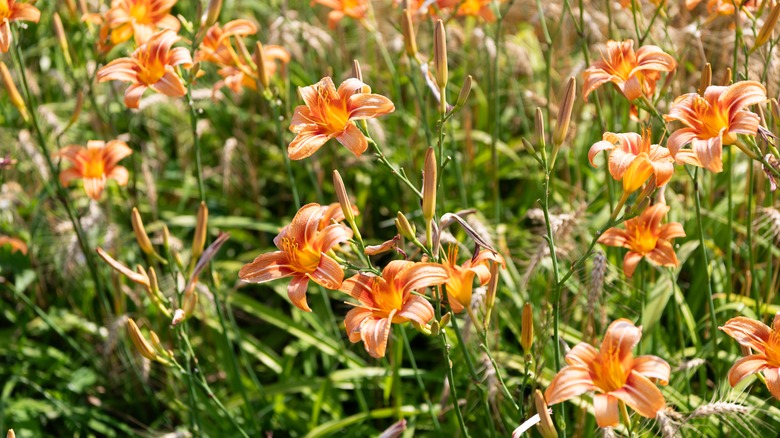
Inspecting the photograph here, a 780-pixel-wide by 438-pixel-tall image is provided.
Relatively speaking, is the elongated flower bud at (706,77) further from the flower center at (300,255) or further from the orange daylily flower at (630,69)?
the flower center at (300,255)

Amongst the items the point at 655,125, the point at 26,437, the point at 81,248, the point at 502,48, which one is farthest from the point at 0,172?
the point at 655,125

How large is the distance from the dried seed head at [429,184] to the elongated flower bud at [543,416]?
47 centimetres

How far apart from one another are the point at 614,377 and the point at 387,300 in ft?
1.67

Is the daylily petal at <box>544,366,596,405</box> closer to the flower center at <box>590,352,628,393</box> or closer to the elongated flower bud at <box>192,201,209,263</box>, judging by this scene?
the flower center at <box>590,352,628,393</box>

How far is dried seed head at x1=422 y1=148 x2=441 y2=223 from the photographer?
5.87 feet

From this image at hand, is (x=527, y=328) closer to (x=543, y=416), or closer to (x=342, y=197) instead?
(x=543, y=416)

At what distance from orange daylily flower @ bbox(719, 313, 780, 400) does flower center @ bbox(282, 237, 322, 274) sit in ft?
3.11

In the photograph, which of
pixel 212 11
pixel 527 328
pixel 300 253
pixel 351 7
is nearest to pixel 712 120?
pixel 527 328

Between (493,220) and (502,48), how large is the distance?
0.80 m

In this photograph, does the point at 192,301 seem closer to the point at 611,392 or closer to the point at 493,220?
the point at 611,392

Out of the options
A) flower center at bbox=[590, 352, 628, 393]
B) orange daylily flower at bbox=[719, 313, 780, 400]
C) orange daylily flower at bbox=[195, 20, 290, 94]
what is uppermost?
orange daylily flower at bbox=[195, 20, 290, 94]

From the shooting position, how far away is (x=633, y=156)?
6.13 feet

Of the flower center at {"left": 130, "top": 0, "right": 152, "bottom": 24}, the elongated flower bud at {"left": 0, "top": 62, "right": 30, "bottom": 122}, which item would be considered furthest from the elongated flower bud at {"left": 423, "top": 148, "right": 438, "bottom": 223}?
the elongated flower bud at {"left": 0, "top": 62, "right": 30, "bottom": 122}

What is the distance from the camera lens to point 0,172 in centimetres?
297
